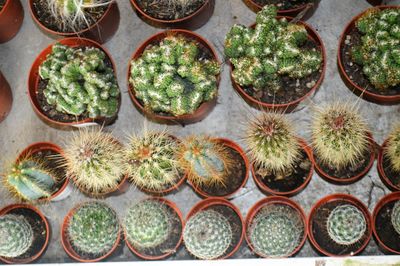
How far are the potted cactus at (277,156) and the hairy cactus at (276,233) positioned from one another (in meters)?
0.16

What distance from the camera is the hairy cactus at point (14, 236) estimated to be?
117 inches

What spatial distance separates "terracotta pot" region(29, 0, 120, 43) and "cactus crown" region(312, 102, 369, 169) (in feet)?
4.95

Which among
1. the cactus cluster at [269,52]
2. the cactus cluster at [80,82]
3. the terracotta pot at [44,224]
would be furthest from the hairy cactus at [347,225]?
the terracotta pot at [44,224]

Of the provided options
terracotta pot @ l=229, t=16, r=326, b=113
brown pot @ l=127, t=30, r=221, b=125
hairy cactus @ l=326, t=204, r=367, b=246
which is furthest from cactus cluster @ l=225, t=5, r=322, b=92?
hairy cactus @ l=326, t=204, r=367, b=246

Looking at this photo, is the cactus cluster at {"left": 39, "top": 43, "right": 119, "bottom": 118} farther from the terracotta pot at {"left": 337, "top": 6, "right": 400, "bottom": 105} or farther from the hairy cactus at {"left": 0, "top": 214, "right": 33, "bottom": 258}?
the terracotta pot at {"left": 337, "top": 6, "right": 400, "bottom": 105}

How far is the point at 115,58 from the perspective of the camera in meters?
3.58

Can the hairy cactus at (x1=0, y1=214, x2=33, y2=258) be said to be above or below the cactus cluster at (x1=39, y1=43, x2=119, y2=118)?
below

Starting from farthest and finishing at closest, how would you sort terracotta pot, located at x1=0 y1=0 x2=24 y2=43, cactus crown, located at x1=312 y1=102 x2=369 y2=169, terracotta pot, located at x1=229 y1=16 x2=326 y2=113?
terracotta pot, located at x1=0 y1=0 x2=24 y2=43 < terracotta pot, located at x1=229 y1=16 x2=326 y2=113 < cactus crown, located at x1=312 y1=102 x2=369 y2=169

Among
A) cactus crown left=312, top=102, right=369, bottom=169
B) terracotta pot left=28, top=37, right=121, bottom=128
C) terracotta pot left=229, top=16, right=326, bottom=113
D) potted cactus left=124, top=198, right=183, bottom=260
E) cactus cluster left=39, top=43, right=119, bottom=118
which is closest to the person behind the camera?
cactus crown left=312, top=102, right=369, bottom=169

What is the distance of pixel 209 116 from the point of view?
3418 millimetres

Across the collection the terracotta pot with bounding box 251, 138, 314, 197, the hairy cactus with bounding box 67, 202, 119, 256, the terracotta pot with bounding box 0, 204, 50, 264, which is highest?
the terracotta pot with bounding box 251, 138, 314, 197

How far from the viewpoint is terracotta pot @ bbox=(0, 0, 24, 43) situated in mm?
3545

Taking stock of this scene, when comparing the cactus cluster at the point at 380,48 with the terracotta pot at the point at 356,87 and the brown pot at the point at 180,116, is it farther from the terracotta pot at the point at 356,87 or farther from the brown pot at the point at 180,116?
the brown pot at the point at 180,116

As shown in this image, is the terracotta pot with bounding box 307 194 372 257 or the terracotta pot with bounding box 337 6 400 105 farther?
the terracotta pot with bounding box 337 6 400 105
